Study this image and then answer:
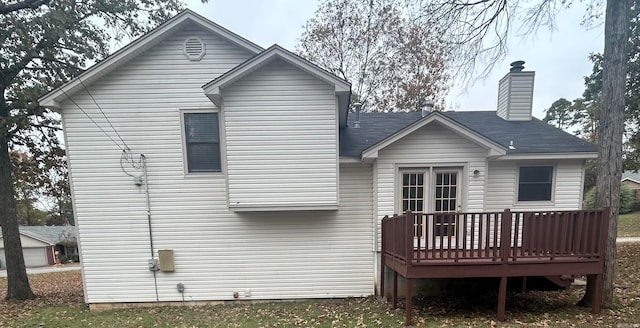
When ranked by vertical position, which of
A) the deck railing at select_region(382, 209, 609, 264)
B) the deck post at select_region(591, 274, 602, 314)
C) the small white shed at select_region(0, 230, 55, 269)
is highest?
the deck railing at select_region(382, 209, 609, 264)

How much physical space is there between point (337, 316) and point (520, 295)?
4167mm

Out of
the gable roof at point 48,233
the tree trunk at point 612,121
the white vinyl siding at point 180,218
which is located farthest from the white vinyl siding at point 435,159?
the gable roof at point 48,233

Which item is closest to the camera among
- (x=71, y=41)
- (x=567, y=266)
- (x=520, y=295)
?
(x=567, y=266)

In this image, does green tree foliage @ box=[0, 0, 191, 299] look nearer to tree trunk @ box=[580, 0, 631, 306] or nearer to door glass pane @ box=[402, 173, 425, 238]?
door glass pane @ box=[402, 173, 425, 238]

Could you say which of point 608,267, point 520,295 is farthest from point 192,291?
point 608,267

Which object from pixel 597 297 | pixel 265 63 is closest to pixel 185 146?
pixel 265 63

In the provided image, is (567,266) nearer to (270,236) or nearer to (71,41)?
(270,236)

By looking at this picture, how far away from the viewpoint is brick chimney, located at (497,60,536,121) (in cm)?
810

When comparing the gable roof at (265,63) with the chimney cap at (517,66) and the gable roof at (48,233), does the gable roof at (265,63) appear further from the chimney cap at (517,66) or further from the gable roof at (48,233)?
the gable roof at (48,233)

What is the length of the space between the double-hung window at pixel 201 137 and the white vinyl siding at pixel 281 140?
674 mm

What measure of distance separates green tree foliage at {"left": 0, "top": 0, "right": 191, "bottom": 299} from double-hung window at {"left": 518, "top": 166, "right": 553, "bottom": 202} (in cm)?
1028

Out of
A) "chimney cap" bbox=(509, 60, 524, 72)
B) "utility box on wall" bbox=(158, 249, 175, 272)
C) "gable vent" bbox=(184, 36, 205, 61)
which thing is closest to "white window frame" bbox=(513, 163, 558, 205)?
"chimney cap" bbox=(509, 60, 524, 72)

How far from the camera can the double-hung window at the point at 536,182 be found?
6719mm

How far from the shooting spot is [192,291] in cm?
652
